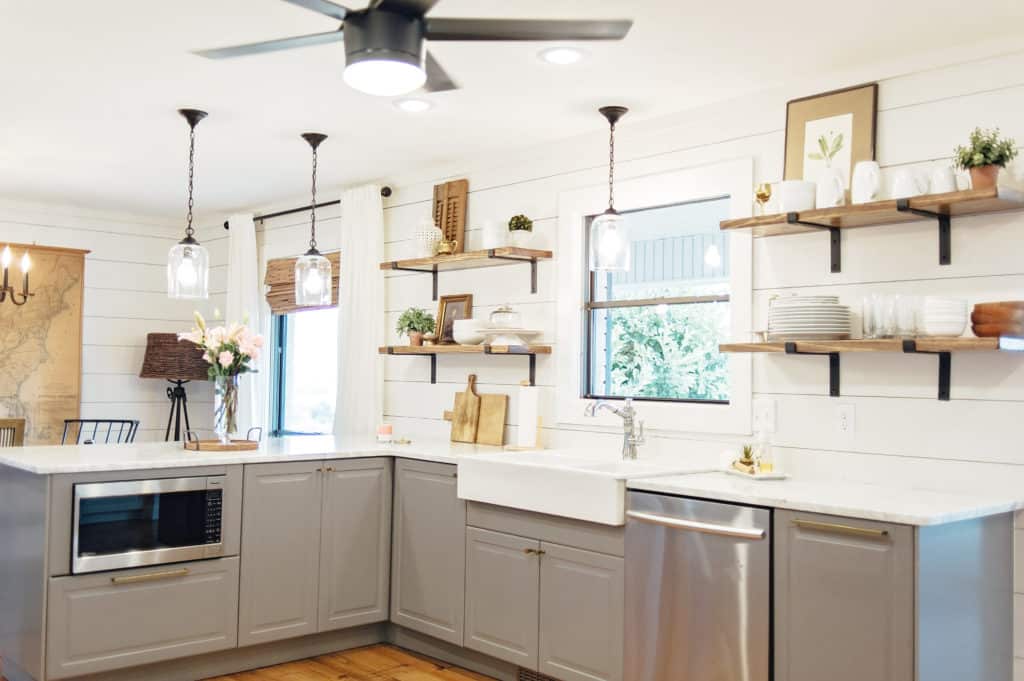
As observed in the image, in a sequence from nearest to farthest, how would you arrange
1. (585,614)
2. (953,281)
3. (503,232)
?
(953,281) < (585,614) < (503,232)

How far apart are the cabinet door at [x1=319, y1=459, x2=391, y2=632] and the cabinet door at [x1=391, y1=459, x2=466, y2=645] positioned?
60 mm

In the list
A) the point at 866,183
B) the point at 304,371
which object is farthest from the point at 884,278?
the point at 304,371

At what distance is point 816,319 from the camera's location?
338 cm

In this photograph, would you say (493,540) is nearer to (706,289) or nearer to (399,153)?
(706,289)

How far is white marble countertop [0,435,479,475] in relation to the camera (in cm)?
365

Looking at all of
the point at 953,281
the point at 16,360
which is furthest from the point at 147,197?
the point at 953,281

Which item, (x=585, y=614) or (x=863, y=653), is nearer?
(x=863, y=653)

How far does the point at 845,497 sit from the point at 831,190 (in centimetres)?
108

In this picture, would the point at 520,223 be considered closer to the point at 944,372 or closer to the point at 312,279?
the point at 312,279

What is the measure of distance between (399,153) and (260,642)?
2.44 m

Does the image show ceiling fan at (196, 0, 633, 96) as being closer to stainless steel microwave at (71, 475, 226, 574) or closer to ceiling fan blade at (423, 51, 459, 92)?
ceiling fan blade at (423, 51, 459, 92)

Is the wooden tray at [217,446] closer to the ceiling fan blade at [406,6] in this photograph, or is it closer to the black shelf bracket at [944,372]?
the ceiling fan blade at [406,6]

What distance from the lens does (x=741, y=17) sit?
304cm

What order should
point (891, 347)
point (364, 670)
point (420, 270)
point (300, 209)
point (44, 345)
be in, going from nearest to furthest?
point (891, 347), point (364, 670), point (420, 270), point (300, 209), point (44, 345)
